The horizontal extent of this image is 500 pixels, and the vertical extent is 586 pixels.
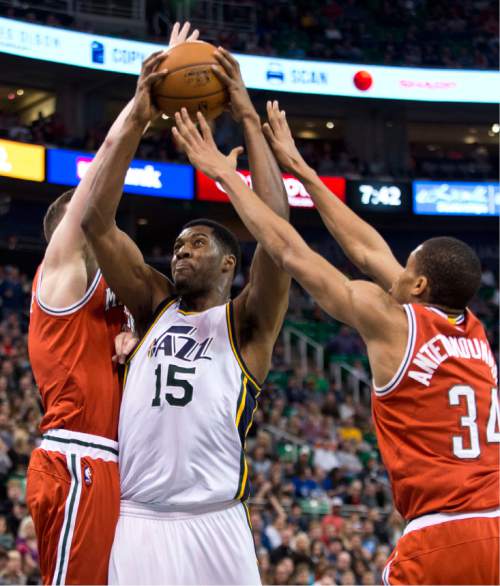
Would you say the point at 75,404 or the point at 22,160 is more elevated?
the point at 22,160

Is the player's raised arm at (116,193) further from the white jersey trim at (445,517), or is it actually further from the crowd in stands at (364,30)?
the crowd in stands at (364,30)

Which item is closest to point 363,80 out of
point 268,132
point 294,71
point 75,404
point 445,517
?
point 294,71

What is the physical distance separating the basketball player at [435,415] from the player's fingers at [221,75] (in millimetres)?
950

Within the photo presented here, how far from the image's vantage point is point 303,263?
3.73m

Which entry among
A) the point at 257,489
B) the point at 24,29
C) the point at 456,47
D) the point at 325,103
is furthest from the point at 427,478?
the point at 456,47

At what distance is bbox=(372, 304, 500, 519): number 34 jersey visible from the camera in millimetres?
3520

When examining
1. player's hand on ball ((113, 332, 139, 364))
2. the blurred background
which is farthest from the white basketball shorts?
the blurred background

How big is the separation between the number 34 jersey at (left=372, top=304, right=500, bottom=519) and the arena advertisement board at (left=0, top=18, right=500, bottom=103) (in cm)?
1704

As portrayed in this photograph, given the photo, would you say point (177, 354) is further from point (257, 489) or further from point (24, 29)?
point (24, 29)

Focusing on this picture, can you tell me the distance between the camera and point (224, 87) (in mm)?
4242

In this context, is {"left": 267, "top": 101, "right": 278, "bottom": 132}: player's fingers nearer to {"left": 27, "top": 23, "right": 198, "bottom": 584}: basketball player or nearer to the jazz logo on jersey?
{"left": 27, "top": 23, "right": 198, "bottom": 584}: basketball player

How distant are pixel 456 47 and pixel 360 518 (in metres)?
15.6

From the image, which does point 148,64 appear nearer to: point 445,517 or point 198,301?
point 198,301

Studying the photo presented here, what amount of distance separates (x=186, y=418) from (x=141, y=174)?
16.3 m
